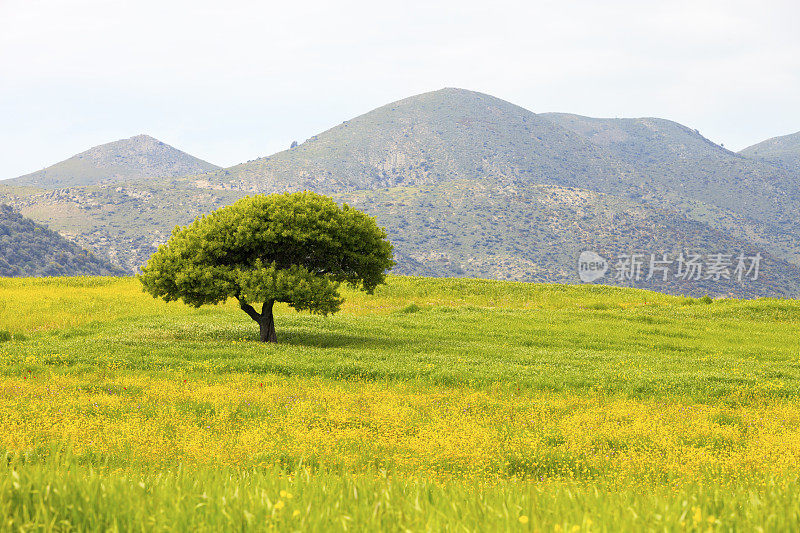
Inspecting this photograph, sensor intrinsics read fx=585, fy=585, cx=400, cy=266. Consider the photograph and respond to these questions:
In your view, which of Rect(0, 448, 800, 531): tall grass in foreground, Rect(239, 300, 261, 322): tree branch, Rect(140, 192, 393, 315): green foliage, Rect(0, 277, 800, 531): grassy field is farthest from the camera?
Rect(239, 300, 261, 322): tree branch

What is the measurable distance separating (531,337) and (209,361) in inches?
771

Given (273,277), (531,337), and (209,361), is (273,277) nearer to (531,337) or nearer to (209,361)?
(209,361)

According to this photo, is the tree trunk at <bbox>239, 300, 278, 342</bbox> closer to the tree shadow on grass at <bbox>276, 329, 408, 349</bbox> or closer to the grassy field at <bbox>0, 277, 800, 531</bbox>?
the tree shadow on grass at <bbox>276, 329, 408, 349</bbox>

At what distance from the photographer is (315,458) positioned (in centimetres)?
1105

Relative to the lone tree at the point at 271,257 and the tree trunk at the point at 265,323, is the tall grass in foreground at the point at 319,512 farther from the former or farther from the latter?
the tree trunk at the point at 265,323

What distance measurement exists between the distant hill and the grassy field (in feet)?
463

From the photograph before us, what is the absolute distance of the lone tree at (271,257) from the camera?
27.6 m

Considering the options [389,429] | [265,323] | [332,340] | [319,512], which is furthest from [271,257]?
[319,512]

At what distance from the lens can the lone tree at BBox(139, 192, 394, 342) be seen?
90.6 feet

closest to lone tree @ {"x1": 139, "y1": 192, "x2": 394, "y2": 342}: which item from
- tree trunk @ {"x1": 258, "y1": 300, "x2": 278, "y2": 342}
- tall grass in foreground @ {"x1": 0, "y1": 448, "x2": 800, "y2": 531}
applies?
tree trunk @ {"x1": 258, "y1": 300, "x2": 278, "y2": 342}

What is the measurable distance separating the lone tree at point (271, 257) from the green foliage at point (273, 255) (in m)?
0.05

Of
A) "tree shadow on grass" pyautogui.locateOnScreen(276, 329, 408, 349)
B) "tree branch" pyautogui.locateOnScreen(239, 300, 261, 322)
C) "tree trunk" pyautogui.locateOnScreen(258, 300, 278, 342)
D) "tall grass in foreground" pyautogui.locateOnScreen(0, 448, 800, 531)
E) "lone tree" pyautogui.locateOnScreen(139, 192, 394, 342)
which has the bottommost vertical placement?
"tree shadow on grass" pyautogui.locateOnScreen(276, 329, 408, 349)

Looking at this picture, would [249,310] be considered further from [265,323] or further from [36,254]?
[36,254]

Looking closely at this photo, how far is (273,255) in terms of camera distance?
30.5 metres
